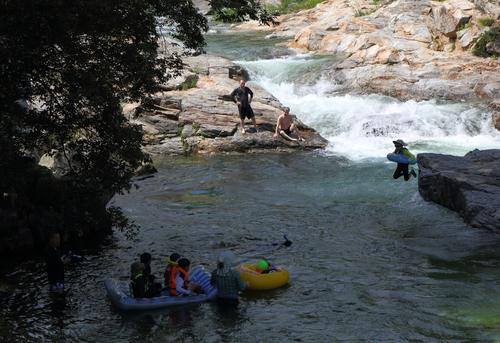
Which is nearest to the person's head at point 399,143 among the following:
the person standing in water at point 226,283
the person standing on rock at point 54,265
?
the person standing in water at point 226,283

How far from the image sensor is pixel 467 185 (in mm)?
11453

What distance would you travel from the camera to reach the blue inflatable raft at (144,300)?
758cm

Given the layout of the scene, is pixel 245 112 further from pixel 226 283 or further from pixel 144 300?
pixel 144 300

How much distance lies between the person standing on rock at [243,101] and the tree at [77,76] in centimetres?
909

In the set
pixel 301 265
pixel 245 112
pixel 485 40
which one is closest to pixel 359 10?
pixel 485 40

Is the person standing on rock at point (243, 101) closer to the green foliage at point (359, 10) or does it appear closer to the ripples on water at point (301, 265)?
the ripples on water at point (301, 265)

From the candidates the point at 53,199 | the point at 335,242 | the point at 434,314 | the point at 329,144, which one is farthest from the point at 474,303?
the point at 329,144

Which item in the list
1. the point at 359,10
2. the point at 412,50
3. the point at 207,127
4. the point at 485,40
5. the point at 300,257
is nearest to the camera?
the point at 300,257

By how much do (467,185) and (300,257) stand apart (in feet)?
15.7

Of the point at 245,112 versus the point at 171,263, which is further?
the point at 245,112

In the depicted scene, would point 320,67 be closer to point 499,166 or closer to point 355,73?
point 355,73

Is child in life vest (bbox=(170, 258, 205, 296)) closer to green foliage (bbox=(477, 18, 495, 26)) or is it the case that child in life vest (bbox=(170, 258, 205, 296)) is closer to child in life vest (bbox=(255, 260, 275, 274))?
child in life vest (bbox=(255, 260, 275, 274))

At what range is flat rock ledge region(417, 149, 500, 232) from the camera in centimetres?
1079

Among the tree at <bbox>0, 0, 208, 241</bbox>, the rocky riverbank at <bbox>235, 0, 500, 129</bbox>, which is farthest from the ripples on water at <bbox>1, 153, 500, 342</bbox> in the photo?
the rocky riverbank at <bbox>235, 0, 500, 129</bbox>
